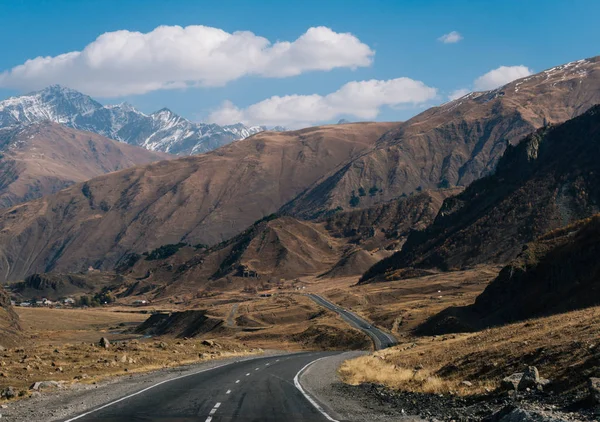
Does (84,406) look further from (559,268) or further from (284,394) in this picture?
(559,268)

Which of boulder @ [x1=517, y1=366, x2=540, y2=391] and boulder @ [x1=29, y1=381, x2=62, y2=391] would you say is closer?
A: boulder @ [x1=517, y1=366, x2=540, y2=391]

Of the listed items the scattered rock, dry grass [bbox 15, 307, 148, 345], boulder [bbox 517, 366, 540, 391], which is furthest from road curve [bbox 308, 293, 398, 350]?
boulder [bbox 517, 366, 540, 391]

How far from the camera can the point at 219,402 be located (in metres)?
27.5

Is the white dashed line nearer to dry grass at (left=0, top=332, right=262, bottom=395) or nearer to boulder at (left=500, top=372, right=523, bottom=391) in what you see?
dry grass at (left=0, top=332, right=262, bottom=395)

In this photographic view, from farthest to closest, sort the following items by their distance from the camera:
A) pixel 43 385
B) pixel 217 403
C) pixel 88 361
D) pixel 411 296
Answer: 1. pixel 411 296
2. pixel 88 361
3. pixel 43 385
4. pixel 217 403

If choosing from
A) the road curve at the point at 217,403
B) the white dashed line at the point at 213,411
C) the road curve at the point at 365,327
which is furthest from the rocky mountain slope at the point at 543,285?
the white dashed line at the point at 213,411

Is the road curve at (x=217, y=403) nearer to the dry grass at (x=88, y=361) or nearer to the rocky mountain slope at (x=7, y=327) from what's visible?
the dry grass at (x=88, y=361)

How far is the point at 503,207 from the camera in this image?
199 meters

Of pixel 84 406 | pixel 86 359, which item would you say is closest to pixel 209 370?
pixel 86 359

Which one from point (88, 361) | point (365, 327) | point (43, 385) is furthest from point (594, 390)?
point (365, 327)

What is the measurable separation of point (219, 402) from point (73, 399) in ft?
21.8

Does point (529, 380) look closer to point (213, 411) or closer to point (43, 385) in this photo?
point (213, 411)

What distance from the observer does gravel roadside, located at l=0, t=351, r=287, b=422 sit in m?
23.9

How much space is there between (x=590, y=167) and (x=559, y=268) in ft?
367
